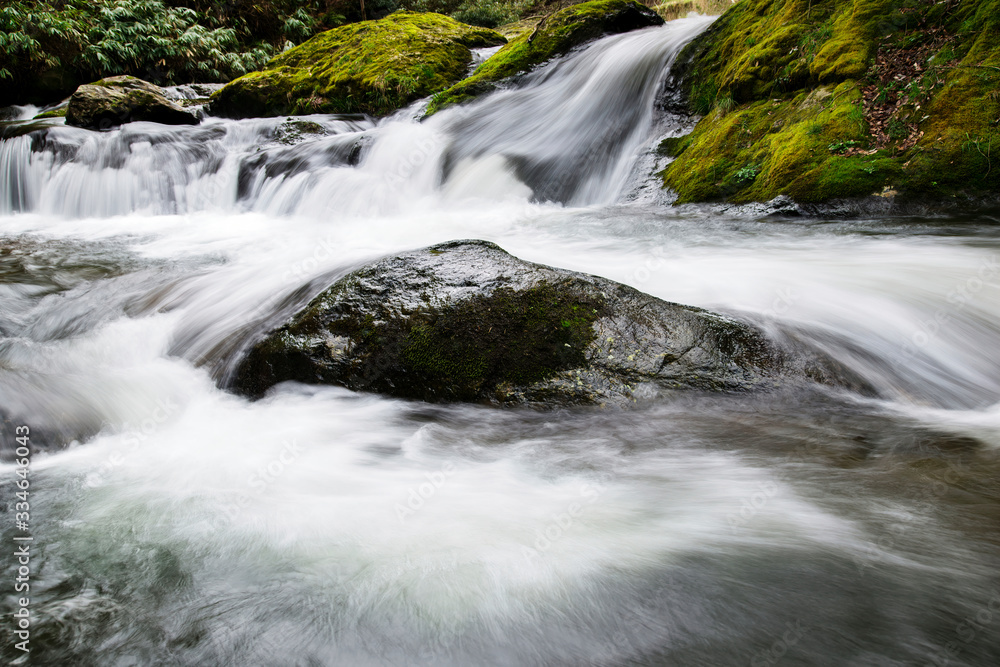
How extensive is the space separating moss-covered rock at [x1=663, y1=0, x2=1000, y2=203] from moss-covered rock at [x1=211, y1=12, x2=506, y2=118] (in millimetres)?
6701

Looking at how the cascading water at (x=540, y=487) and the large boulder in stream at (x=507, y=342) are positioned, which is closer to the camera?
the cascading water at (x=540, y=487)

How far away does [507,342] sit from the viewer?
123 inches

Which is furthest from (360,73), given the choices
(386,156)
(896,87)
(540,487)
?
(540,487)

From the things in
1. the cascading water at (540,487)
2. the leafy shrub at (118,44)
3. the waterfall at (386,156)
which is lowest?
the cascading water at (540,487)

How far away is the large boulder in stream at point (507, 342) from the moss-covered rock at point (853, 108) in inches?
129

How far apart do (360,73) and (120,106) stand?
4.69 m

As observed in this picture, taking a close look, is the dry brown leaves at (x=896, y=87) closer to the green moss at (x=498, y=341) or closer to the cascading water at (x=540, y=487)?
the cascading water at (x=540, y=487)

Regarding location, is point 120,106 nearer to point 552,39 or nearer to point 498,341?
point 552,39

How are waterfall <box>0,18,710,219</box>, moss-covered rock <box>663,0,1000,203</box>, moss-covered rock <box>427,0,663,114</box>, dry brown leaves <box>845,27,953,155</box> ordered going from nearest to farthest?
1. moss-covered rock <box>663,0,1000,203</box>
2. dry brown leaves <box>845,27,953,155</box>
3. waterfall <box>0,18,710,219</box>
4. moss-covered rock <box>427,0,663,114</box>

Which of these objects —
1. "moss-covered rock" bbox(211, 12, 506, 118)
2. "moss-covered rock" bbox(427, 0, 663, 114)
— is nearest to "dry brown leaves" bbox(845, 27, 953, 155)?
"moss-covered rock" bbox(427, 0, 663, 114)

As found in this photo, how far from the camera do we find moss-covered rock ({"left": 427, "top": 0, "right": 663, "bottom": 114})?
10.3 m

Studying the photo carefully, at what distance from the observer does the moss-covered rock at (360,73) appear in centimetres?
1170

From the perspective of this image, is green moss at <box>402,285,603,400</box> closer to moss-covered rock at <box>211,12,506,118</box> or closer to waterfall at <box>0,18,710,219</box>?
waterfall at <box>0,18,710,219</box>

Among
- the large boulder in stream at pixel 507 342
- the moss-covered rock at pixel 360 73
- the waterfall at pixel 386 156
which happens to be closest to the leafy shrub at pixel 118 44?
the moss-covered rock at pixel 360 73
